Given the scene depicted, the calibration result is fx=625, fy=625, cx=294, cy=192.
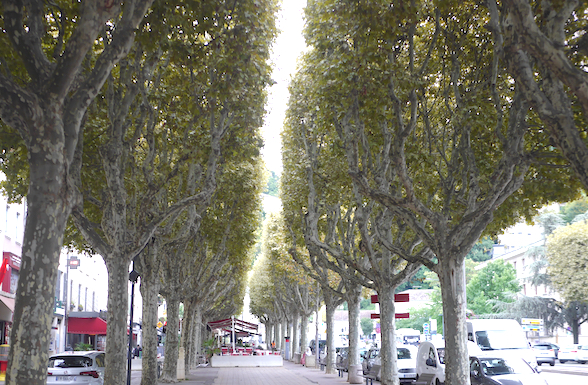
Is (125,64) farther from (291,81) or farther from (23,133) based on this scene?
(291,81)

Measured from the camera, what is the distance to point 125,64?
42.2ft

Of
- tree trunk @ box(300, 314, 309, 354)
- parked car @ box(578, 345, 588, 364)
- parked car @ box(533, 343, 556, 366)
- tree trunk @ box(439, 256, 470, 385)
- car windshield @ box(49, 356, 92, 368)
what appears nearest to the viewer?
tree trunk @ box(439, 256, 470, 385)

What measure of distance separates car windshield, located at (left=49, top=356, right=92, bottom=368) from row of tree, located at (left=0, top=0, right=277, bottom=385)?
346 cm

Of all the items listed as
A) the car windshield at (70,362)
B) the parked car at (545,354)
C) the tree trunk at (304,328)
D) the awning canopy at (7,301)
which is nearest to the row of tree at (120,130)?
the car windshield at (70,362)

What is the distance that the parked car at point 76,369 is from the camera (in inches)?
599

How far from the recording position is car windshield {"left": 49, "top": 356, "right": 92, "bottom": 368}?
51.5 feet

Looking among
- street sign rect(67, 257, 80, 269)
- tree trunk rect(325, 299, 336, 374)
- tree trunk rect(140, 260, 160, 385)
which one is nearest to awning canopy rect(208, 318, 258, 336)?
street sign rect(67, 257, 80, 269)

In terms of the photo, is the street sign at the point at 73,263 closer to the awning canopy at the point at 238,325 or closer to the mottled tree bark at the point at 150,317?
the mottled tree bark at the point at 150,317

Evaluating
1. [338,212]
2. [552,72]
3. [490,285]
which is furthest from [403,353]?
[490,285]

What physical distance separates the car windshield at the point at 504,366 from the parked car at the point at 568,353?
34.0 meters

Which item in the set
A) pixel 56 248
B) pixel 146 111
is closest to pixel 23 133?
pixel 56 248

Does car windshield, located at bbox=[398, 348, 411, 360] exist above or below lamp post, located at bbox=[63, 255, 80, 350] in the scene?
below

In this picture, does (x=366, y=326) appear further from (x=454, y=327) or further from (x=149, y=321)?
(x=454, y=327)

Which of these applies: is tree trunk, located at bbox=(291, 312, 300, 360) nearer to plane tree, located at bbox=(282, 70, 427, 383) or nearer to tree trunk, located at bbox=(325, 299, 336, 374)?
tree trunk, located at bbox=(325, 299, 336, 374)
